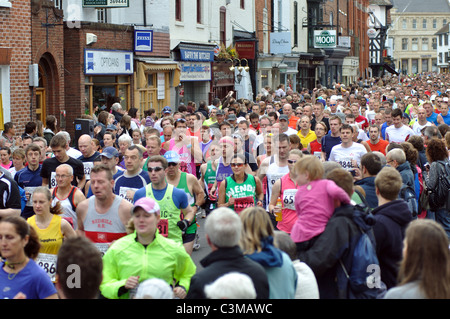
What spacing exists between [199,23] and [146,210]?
82.0 feet

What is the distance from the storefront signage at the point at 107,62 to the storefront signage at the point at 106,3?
1.26 meters

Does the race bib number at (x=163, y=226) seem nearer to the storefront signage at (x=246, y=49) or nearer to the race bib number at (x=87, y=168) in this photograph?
the race bib number at (x=87, y=168)

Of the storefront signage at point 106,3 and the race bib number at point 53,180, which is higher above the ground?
the storefront signage at point 106,3

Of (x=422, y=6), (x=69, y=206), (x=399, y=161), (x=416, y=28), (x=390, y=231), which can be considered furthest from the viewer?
(x=416, y=28)

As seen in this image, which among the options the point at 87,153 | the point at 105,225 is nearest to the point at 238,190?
the point at 105,225

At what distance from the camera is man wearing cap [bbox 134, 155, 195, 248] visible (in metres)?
7.72


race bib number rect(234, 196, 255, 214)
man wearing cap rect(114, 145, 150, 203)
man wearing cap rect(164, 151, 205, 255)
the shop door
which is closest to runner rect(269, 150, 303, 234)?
race bib number rect(234, 196, 255, 214)

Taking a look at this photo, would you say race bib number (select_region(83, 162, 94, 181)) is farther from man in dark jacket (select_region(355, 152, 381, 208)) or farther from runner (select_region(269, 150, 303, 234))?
man in dark jacket (select_region(355, 152, 381, 208))

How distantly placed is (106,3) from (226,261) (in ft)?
56.5

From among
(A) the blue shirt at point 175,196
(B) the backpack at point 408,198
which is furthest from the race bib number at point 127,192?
(B) the backpack at point 408,198

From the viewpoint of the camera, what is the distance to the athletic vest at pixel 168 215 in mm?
7723

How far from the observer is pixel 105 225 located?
7.15 metres

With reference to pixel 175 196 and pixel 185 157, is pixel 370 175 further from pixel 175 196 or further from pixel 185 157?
pixel 185 157

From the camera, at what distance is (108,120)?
52.7 feet
